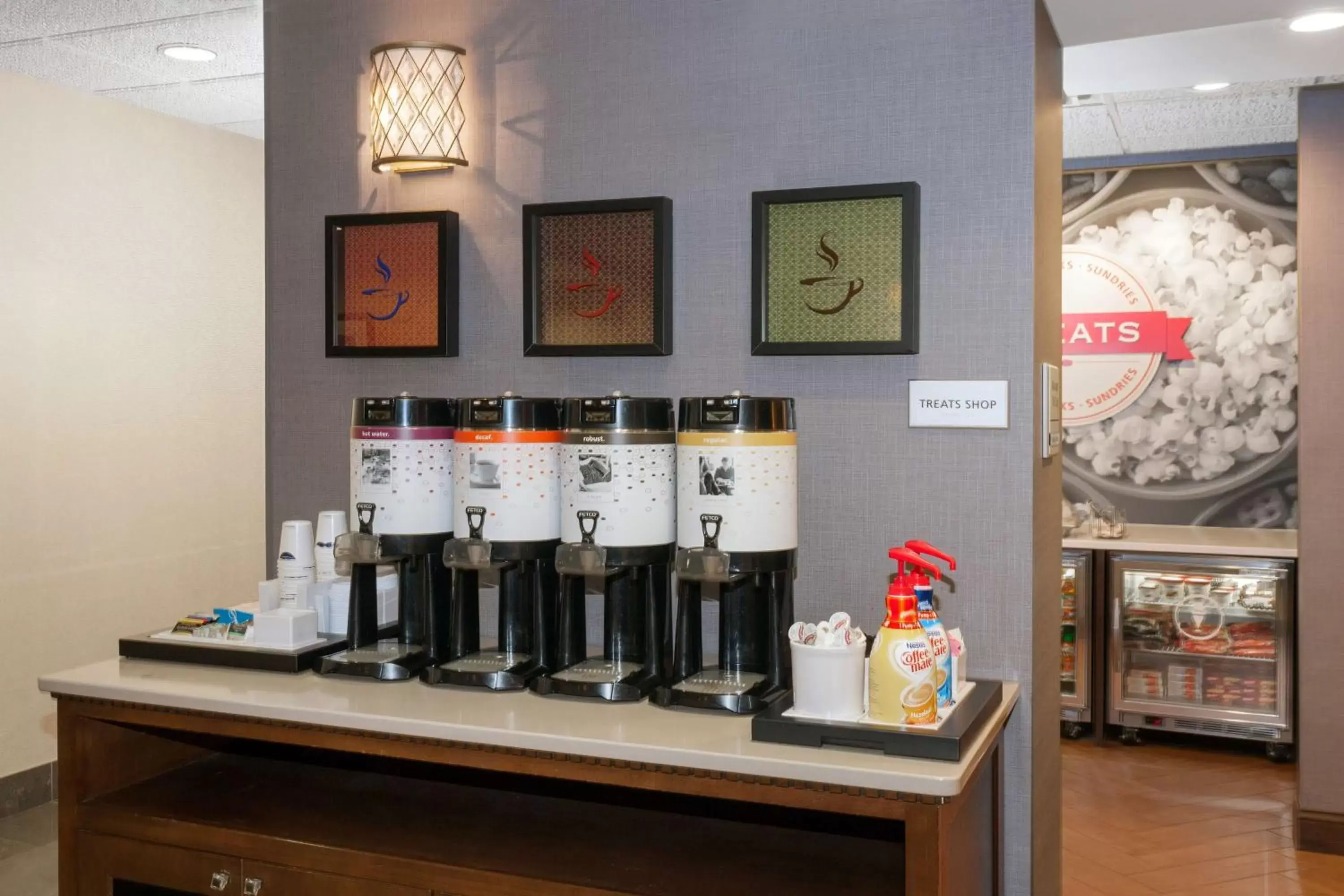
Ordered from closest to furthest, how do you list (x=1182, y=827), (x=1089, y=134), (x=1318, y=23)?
(x=1318, y=23) < (x=1182, y=827) < (x=1089, y=134)

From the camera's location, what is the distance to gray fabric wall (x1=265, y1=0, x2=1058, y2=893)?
84.4 inches

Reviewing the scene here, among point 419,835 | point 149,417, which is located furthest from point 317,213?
point 149,417

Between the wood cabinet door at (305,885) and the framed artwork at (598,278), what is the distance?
1082mm

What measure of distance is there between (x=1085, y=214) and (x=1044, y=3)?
3151mm

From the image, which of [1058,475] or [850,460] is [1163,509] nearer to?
[1058,475]

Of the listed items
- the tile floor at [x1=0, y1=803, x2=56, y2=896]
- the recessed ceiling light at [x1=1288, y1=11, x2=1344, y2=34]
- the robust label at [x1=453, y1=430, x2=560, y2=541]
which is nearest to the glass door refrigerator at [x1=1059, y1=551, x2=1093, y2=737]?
the recessed ceiling light at [x1=1288, y1=11, x2=1344, y2=34]

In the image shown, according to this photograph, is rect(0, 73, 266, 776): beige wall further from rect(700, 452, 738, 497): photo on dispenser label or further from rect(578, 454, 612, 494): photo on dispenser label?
rect(700, 452, 738, 497): photo on dispenser label

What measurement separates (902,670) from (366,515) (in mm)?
1028

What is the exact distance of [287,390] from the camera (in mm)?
2709

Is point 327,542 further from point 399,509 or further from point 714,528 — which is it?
point 714,528

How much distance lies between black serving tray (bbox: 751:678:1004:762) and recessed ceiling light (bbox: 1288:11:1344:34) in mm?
2094

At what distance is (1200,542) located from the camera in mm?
4578

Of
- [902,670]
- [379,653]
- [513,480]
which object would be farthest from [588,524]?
[902,670]

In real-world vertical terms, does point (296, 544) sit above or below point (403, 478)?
below
